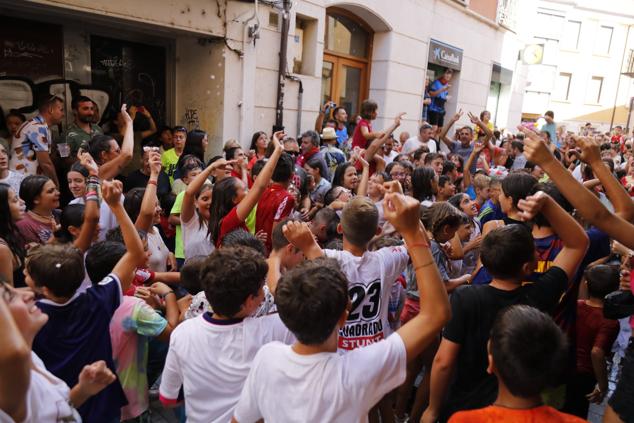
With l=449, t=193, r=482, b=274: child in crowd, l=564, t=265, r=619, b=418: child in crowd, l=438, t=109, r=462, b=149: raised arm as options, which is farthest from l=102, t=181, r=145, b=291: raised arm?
l=438, t=109, r=462, b=149: raised arm

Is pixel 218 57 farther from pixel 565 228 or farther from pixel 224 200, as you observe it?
pixel 565 228

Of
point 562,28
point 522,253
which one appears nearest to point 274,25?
point 522,253

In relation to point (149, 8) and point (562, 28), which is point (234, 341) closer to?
point (149, 8)

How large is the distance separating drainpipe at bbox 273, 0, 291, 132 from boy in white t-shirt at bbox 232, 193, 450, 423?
Answer: 241 inches

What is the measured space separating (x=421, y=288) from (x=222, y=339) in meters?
0.77

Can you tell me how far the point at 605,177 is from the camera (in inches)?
92.4

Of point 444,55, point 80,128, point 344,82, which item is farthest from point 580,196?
point 444,55

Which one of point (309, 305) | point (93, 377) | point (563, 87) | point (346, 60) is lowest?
point (93, 377)

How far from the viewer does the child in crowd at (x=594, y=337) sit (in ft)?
9.62

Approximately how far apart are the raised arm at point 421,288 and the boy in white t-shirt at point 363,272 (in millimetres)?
811

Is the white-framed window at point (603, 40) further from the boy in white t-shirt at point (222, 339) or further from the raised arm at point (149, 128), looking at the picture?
the boy in white t-shirt at point (222, 339)

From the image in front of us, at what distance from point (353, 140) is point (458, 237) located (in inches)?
169

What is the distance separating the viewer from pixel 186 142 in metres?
5.95

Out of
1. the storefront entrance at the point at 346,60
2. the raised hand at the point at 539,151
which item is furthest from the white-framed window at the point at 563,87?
the raised hand at the point at 539,151
